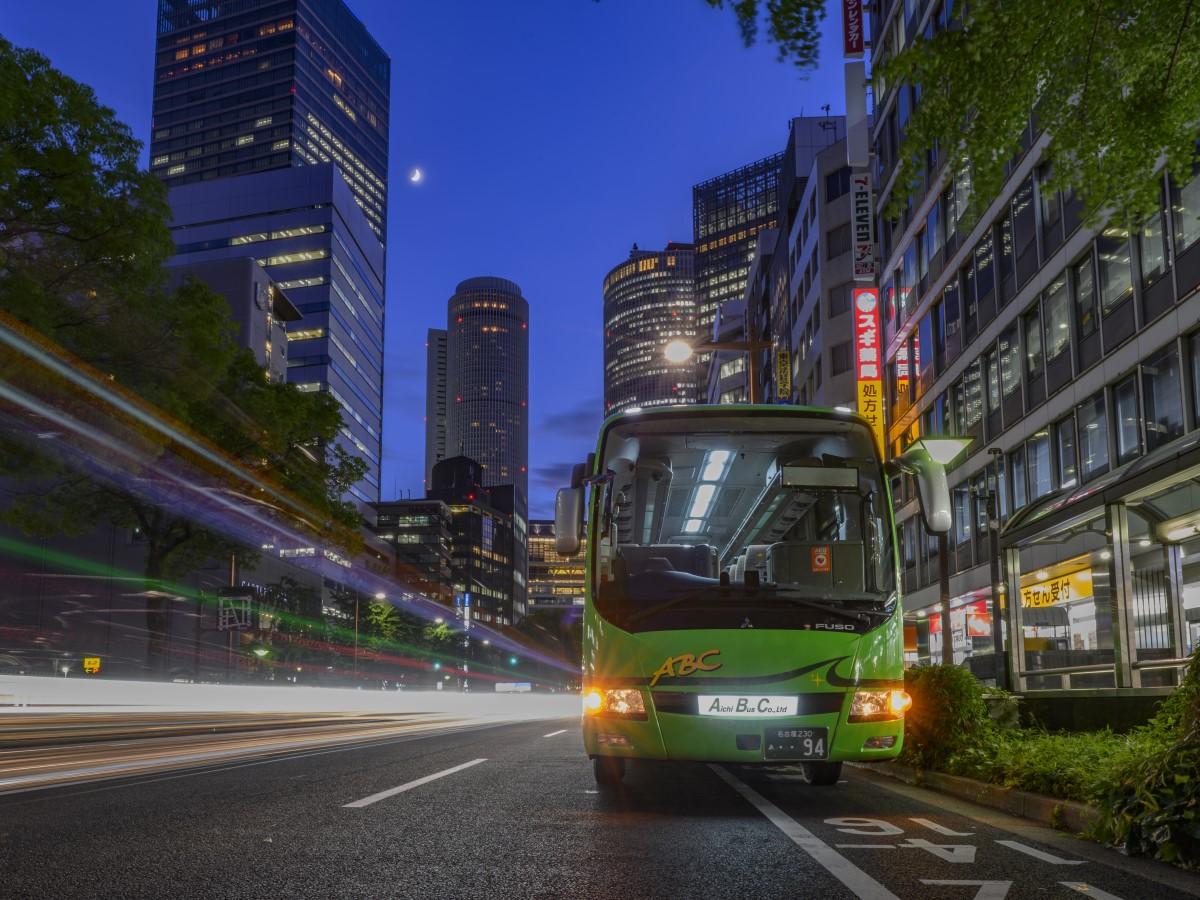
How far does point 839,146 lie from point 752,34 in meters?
50.2

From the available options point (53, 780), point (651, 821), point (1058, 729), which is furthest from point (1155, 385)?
point (53, 780)

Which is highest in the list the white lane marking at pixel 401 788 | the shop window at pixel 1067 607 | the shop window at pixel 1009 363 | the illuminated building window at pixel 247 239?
the illuminated building window at pixel 247 239

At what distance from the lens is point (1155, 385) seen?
2117 centimetres

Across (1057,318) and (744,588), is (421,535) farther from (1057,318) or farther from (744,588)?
(744,588)

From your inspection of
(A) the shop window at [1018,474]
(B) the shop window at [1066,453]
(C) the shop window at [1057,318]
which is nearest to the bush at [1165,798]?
(B) the shop window at [1066,453]

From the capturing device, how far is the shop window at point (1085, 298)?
24.1m

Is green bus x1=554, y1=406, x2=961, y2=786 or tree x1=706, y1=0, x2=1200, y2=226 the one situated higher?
tree x1=706, y1=0, x2=1200, y2=226

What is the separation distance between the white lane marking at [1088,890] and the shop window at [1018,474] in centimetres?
2542

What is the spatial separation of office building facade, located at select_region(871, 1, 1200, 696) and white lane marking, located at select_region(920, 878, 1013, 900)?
12.7 feet

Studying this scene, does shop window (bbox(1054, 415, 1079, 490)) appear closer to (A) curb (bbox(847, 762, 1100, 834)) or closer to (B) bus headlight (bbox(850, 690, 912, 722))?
(A) curb (bbox(847, 762, 1100, 834))

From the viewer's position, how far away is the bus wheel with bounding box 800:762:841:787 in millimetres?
9594

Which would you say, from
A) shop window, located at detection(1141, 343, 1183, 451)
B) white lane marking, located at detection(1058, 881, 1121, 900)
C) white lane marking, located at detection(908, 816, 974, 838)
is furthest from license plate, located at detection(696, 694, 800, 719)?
shop window, located at detection(1141, 343, 1183, 451)

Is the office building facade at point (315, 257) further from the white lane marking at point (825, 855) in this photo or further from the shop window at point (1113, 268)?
the white lane marking at point (825, 855)

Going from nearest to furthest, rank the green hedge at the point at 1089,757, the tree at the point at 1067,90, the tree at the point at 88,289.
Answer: the green hedge at the point at 1089,757 → the tree at the point at 1067,90 → the tree at the point at 88,289
